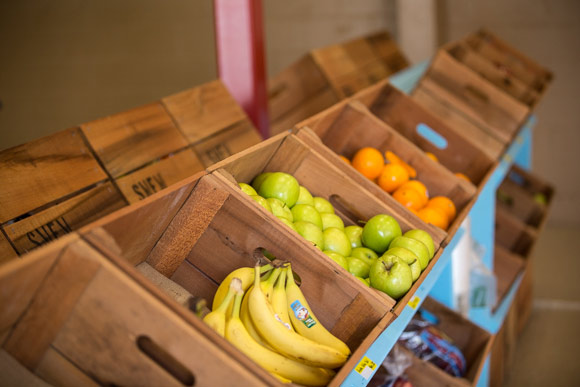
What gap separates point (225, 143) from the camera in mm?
2441

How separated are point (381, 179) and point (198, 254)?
1017mm

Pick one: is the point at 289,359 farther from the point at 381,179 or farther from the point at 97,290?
the point at 381,179

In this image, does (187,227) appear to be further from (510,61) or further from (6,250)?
(510,61)

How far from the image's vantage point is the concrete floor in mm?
3748

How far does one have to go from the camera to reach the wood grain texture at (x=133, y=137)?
6.15 ft

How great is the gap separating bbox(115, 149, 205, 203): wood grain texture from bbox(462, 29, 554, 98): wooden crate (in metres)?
2.72

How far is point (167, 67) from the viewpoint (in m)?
6.71

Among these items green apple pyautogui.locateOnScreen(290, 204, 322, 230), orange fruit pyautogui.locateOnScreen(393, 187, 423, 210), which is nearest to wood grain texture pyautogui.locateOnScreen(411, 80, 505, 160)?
orange fruit pyautogui.locateOnScreen(393, 187, 423, 210)

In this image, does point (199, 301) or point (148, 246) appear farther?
point (148, 246)

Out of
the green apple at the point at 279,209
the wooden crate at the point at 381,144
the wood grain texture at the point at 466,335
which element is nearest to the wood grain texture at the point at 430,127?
the wooden crate at the point at 381,144

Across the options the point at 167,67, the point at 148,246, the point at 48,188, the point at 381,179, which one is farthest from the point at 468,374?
the point at 167,67

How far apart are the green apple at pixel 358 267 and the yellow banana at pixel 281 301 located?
360 millimetres

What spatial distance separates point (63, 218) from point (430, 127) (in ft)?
6.08

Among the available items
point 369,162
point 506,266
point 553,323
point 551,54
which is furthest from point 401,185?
point 551,54
